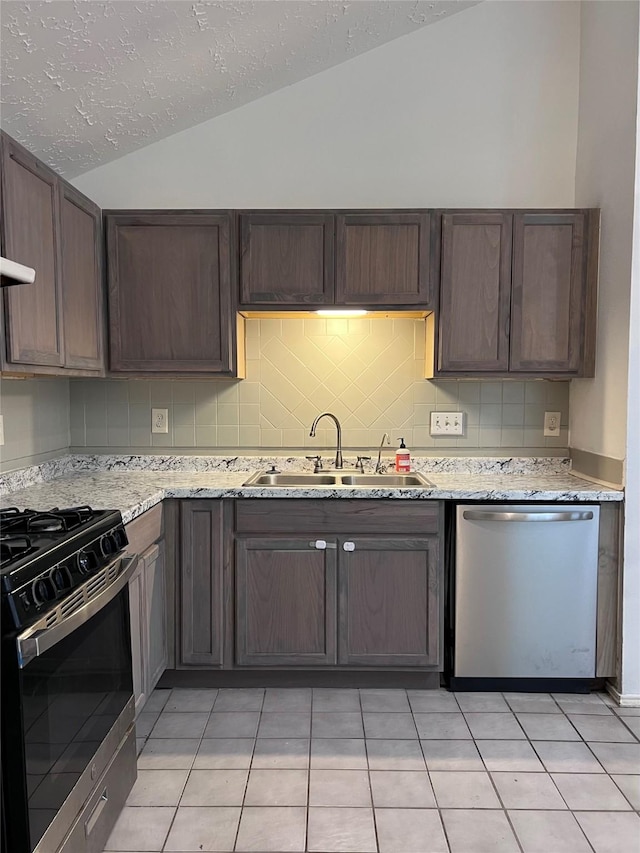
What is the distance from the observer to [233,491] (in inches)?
105

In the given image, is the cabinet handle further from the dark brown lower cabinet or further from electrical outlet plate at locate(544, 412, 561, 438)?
electrical outlet plate at locate(544, 412, 561, 438)

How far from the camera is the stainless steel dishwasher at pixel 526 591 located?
8.69 feet

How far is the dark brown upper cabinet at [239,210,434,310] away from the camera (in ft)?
9.26

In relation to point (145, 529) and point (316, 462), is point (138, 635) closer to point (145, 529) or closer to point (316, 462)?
point (145, 529)

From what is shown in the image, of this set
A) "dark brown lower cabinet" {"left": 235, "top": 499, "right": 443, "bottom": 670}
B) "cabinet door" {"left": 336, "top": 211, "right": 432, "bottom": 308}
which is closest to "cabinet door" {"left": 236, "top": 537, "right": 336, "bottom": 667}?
"dark brown lower cabinet" {"left": 235, "top": 499, "right": 443, "bottom": 670}

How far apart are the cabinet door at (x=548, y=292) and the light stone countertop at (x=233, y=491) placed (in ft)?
1.83

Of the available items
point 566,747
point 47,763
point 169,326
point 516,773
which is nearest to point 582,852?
point 516,773

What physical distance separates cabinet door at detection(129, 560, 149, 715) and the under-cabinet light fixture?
1.38 metres

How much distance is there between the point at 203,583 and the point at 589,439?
1.88 meters

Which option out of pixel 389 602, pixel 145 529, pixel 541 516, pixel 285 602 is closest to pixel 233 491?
pixel 145 529

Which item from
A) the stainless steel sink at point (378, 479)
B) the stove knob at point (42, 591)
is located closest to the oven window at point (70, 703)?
the stove knob at point (42, 591)

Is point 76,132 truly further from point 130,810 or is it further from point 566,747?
point 566,747

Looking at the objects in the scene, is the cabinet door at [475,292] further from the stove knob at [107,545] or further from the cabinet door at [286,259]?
the stove knob at [107,545]

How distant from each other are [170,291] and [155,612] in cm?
140
